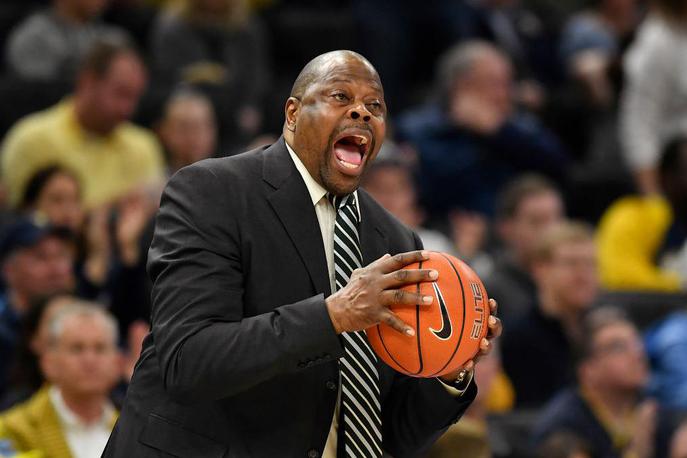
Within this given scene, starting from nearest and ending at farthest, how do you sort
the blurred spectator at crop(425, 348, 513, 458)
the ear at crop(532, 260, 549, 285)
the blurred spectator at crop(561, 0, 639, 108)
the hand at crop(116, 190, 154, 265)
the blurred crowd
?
the blurred spectator at crop(425, 348, 513, 458) → the blurred crowd → the hand at crop(116, 190, 154, 265) → the ear at crop(532, 260, 549, 285) → the blurred spectator at crop(561, 0, 639, 108)

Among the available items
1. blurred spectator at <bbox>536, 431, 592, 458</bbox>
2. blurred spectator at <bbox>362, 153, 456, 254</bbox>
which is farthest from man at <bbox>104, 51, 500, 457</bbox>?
blurred spectator at <bbox>362, 153, 456, 254</bbox>

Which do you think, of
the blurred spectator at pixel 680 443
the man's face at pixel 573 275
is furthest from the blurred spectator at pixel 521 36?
the blurred spectator at pixel 680 443

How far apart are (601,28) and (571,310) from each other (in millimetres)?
4057

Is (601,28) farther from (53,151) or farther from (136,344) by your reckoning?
→ (136,344)

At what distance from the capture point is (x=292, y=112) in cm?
314

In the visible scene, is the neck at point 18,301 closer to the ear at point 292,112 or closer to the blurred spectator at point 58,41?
the blurred spectator at point 58,41

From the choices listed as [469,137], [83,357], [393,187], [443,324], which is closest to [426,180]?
[469,137]

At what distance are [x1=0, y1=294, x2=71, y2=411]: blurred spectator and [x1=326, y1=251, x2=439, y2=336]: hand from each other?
3.01 metres

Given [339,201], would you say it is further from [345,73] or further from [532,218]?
[532,218]

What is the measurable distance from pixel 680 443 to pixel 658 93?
306 centimetres

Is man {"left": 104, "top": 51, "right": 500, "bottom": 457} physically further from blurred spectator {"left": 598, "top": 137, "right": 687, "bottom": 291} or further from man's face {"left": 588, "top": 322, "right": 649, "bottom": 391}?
blurred spectator {"left": 598, "top": 137, "right": 687, "bottom": 291}

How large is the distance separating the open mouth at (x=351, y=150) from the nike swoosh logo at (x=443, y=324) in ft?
1.13

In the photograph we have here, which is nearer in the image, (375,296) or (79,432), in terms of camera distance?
(375,296)

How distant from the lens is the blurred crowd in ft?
18.8
